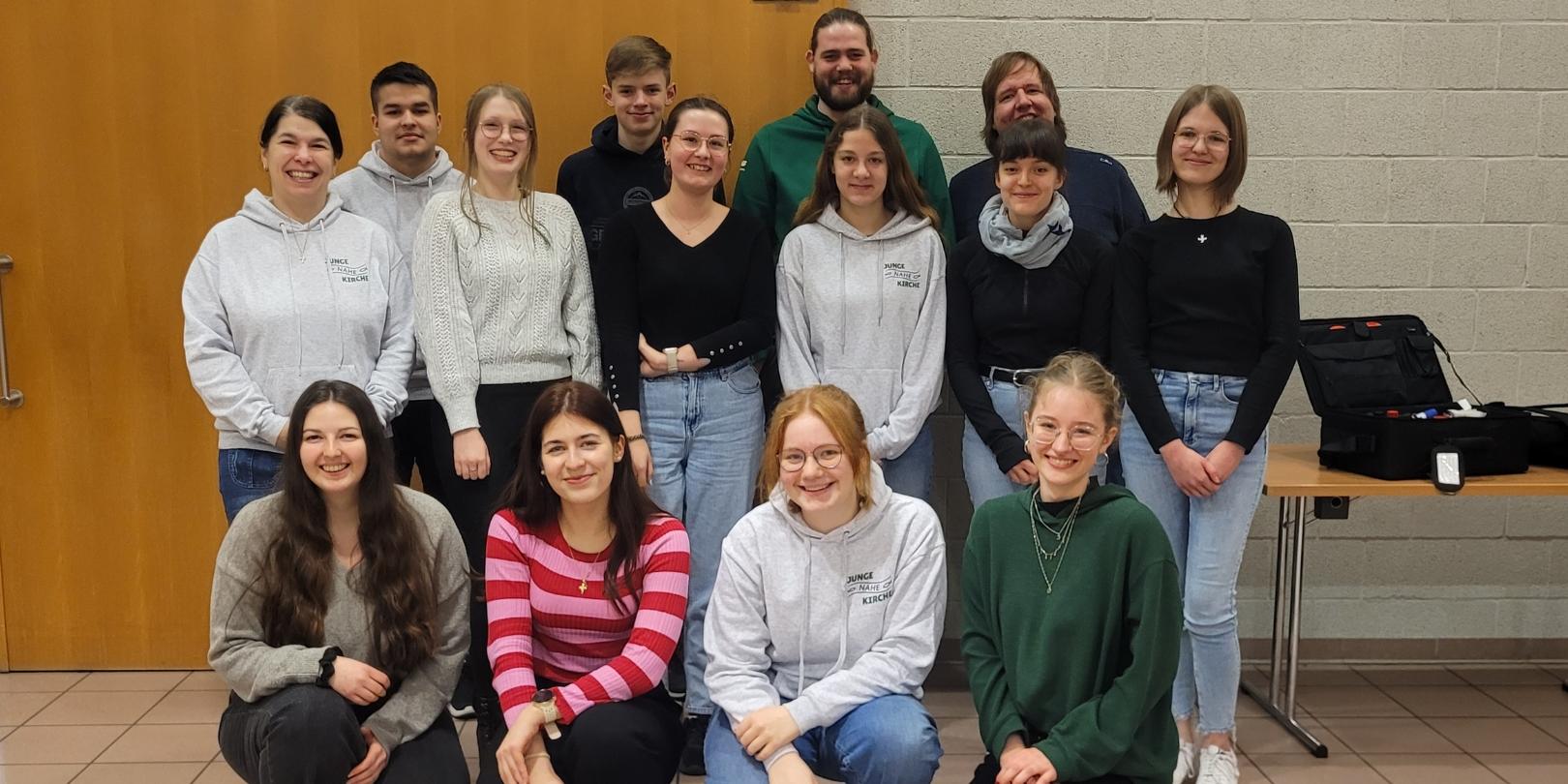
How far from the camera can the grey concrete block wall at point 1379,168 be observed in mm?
3594

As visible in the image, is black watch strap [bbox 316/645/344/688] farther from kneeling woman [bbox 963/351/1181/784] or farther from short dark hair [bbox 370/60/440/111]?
short dark hair [bbox 370/60/440/111]

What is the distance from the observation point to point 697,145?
9.41 feet

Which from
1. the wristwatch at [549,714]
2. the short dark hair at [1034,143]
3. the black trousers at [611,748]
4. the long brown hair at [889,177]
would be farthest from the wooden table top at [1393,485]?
the wristwatch at [549,714]

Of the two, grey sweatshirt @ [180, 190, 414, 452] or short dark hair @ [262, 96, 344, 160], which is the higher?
short dark hair @ [262, 96, 344, 160]

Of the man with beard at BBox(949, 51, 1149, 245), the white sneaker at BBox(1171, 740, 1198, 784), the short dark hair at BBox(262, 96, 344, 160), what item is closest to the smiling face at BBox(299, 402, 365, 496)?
the short dark hair at BBox(262, 96, 344, 160)

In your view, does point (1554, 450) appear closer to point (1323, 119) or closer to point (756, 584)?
point (1323, 119)

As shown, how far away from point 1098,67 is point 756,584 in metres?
2.08

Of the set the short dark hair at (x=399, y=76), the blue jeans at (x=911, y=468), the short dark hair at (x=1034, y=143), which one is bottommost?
the blue jeans at (x=911, y=468)

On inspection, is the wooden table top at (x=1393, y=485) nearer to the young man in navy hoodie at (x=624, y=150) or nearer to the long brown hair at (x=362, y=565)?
the young man in navy hoodie at (x=624, y=150)

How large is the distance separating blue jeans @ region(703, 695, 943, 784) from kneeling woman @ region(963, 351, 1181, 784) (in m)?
0.12

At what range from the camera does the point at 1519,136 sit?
12.1ft

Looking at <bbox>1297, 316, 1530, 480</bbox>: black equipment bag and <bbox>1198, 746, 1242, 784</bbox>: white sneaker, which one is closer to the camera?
<bbox>1198, 746, 1242, 784</bbox>: white sneaker

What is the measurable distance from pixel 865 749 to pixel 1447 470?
179 cm

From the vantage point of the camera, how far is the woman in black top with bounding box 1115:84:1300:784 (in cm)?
280
